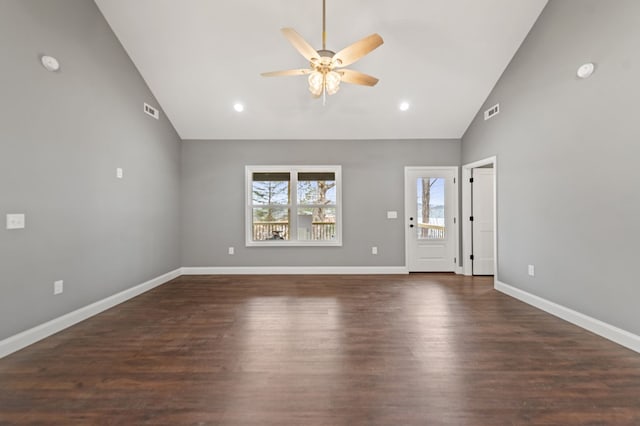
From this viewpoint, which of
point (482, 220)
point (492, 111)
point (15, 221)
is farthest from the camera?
point (482, 220)

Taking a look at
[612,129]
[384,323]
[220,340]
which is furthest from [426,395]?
[612,129]

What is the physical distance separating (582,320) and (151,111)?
20.3 ft

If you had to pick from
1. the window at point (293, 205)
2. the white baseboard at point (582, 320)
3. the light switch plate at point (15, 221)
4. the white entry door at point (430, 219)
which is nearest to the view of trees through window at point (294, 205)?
the window at point (293, 205)

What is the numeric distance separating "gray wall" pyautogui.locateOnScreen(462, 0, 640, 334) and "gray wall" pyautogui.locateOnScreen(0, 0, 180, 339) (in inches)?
208

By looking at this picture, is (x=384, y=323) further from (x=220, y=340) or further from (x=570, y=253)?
(x=570, y=253)

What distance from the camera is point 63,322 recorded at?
2918 millimetres

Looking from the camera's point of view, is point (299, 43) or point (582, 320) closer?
point (299, 43)

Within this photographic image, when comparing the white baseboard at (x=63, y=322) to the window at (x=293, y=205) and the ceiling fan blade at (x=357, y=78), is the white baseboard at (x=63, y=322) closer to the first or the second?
the window at (x=293, y=205)

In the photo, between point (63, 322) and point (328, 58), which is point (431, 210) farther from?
point (63, 322)

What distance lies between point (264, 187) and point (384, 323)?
3.55 m

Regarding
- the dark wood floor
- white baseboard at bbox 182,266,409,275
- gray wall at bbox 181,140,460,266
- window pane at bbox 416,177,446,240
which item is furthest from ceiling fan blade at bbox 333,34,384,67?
white baseboard at bbox 182,266,409,275

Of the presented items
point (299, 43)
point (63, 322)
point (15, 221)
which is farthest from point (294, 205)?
point (15, 221)

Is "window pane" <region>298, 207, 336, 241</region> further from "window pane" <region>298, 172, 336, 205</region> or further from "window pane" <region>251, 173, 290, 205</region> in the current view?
"window pane" <region>251, 173, 290, 205</region>

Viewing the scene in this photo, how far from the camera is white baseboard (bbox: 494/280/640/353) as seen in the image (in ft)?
8.12
